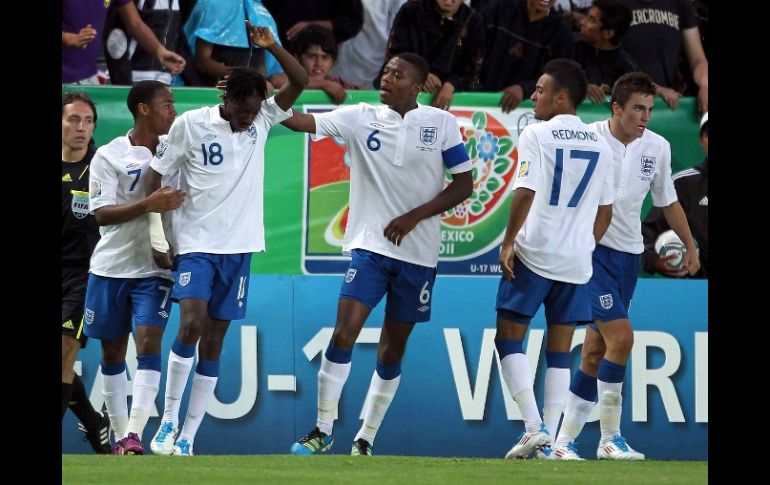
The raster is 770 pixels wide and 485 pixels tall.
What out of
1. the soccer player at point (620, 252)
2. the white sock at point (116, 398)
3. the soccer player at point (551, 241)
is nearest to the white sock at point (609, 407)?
the soccer player at point (620, 252)

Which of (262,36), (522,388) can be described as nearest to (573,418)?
(522,388)

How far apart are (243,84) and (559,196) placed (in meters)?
2.15

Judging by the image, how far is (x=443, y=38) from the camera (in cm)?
1191

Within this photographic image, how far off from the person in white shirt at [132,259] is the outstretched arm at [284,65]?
0.75m

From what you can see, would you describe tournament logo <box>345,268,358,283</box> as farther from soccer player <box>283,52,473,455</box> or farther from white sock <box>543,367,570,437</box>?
white sock <box>543,367,570,437</box>

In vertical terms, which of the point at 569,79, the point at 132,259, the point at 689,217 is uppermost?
the point at 569,79

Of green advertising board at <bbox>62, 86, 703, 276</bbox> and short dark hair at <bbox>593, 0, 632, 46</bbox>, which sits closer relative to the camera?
green advertising board at <bbox>62, 86, 703, 276</bbox>

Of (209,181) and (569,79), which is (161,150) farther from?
(569,79)

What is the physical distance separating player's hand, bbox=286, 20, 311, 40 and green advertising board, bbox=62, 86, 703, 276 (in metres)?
0.90

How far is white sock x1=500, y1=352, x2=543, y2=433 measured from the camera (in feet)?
30.4

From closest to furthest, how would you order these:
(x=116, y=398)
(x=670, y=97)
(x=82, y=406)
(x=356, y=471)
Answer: (x=356, y=471) → (x=116, y=398) → (x=82, y=406) → (x=670, y=97)

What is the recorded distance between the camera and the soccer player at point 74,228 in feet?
32.9

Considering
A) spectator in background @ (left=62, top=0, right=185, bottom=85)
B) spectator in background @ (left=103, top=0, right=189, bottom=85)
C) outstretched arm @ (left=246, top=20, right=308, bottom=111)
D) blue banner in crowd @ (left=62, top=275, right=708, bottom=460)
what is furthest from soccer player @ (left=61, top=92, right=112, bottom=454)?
outstretched arm @ (left=246, top=20, right=308, bottom=111)
